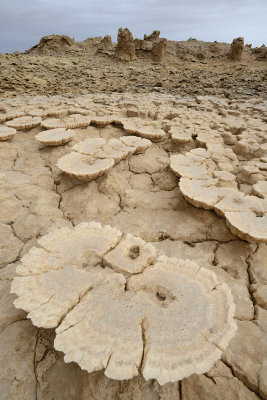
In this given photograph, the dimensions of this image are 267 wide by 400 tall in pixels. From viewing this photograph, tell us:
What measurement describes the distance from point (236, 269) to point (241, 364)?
2.20 ft

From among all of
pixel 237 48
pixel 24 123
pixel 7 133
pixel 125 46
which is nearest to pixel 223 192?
pixel 7 133

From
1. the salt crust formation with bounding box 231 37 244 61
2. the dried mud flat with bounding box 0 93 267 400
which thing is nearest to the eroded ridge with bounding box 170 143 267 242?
the dried mud flat with bounding box 0 93 267 400

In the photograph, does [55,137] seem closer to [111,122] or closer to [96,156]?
[96,156]

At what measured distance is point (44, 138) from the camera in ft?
9.52

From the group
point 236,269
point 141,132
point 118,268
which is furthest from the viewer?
point 141,132

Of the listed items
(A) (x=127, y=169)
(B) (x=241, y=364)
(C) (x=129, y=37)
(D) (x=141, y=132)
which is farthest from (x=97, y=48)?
(B) (x=241, y=364)

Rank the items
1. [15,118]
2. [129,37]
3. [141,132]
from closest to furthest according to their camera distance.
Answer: [141,132] → [15,118] → [129,37]

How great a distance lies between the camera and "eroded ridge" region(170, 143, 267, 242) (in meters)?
1.74

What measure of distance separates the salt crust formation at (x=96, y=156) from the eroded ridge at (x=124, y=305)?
3.08ft

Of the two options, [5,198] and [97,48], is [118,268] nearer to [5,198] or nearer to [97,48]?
[5,198]

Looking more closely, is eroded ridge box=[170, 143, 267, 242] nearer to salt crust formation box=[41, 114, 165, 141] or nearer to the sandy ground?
the sandy ground

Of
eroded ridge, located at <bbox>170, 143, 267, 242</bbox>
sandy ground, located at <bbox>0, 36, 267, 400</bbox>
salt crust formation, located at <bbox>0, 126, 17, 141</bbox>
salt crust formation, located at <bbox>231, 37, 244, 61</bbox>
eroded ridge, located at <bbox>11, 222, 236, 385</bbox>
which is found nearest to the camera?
eroded ridge, located at <bbox>11, 222, 236, 385</bbox>

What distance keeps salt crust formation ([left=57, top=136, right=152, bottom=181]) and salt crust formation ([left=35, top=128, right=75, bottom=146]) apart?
31 cm

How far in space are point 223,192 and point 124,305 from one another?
1468 mm
